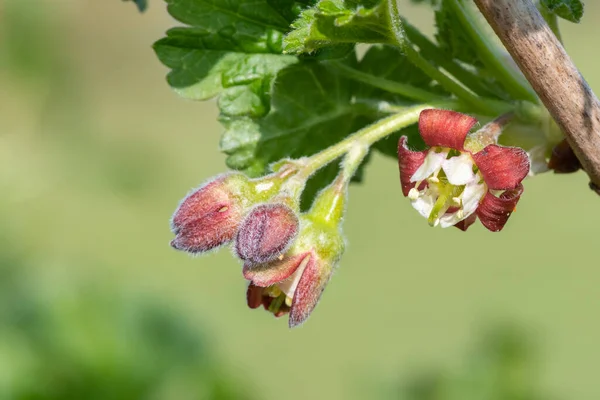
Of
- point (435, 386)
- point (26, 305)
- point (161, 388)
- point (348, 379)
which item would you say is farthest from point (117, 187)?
point (435, 386)

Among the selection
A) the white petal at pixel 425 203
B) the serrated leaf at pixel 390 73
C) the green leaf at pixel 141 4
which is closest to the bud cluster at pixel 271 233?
the white petal at pixel 425 203

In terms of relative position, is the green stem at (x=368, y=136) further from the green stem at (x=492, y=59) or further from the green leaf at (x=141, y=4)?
the green leaf at (x=141, y=4)

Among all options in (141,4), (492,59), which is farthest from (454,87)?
(141,4)

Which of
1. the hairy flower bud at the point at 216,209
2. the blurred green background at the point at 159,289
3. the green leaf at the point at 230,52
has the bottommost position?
the blurred green background at the point at 159,289

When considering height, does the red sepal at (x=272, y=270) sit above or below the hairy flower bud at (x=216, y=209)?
below

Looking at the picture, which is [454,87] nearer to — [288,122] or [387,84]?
[387,84]

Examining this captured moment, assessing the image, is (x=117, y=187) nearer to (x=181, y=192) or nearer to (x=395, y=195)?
(x=181, y=192)
